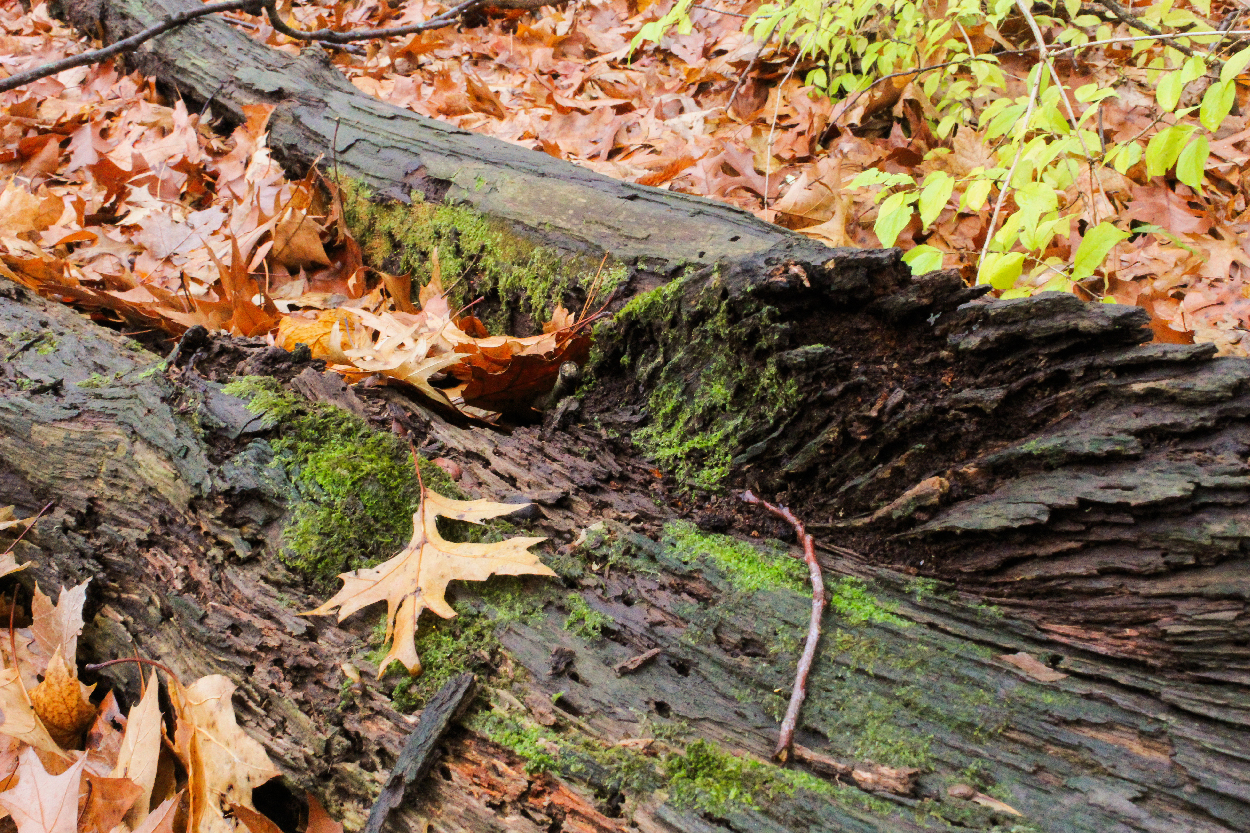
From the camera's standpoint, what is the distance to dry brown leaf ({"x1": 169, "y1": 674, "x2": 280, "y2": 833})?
125 cm

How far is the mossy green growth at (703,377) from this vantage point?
159 cm

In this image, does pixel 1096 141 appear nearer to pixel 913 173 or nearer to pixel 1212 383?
pixel 913 173

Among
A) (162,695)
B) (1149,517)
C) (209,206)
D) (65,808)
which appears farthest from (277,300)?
(1149,517)

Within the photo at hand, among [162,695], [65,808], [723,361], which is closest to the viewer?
[65,808]

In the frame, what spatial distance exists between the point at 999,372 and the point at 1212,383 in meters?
0.33

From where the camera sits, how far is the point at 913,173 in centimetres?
339

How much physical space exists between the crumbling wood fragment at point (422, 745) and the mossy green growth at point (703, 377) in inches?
27.9

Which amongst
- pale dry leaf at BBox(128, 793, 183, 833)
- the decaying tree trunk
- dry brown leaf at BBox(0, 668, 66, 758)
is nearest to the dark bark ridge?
the decaying tree trunk

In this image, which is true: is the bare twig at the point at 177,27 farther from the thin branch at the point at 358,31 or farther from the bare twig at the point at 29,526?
the bare twig at the point at 29,526

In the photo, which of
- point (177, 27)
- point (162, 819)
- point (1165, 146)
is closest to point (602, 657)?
point (162, 819)

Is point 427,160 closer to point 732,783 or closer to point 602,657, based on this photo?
point 602,657

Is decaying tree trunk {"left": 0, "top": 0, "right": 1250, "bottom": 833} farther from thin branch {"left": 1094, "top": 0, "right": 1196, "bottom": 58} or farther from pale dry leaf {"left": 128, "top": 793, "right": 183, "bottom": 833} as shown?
thin branch {"left": 1094, "top": 0, "right": 1196, "bottom": 58}

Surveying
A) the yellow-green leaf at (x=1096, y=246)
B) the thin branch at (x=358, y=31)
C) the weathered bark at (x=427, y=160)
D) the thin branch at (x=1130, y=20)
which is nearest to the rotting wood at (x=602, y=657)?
the weathered bark at (x=427, y=160)

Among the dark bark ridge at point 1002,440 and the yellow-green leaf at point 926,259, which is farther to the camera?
the yellow-green leaf at point 926,259
